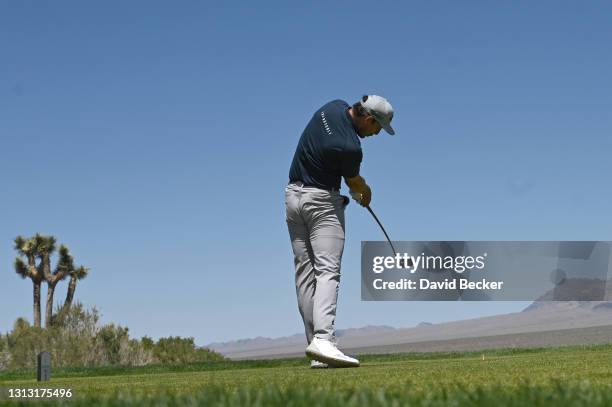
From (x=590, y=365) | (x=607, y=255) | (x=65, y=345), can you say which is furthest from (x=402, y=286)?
(x=590, y=365)

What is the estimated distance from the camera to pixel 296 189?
7.70 meters

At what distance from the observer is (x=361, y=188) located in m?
7.81

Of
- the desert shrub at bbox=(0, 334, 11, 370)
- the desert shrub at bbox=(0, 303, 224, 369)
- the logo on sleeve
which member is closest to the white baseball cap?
the logo on sleeve

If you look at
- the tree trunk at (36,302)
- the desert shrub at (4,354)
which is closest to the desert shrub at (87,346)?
the desert shrub at (4,354)

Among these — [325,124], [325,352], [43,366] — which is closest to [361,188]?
[325,124]

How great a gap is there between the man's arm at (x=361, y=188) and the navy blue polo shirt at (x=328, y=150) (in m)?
0.07

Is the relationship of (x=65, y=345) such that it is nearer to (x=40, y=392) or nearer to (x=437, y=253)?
(x=437, y=253)

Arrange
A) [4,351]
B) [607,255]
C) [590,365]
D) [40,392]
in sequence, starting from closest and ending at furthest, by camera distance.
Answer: [40,392], [590,365], [607,255], [4,351]

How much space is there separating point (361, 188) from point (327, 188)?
0.34 meters

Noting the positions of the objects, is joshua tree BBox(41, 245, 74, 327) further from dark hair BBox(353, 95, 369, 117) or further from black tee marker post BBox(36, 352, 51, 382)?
dark hair BBox(353, 95, 369, 117)

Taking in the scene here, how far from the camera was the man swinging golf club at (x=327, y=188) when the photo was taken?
7469mm

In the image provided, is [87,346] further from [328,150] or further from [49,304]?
[328,150]

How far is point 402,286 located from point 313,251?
643 inches

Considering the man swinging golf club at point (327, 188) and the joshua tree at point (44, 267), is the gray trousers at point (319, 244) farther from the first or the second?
the joshua tree at point (44, 267)
